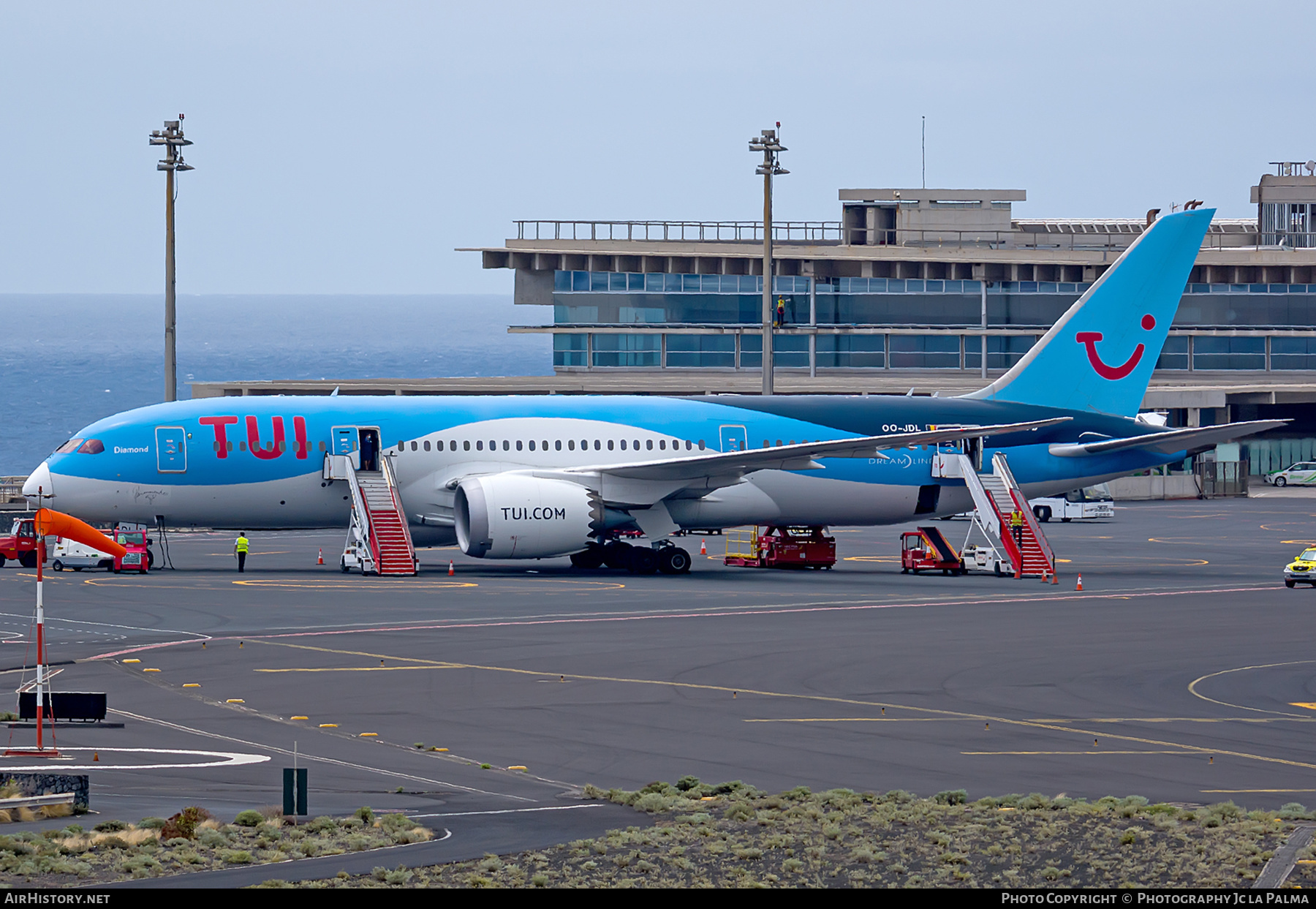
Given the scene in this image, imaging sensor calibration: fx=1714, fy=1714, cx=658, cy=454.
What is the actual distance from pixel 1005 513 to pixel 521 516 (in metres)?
14.5

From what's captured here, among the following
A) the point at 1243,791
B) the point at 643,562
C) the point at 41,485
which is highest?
the point at 41,485

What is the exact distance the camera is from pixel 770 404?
52469 millimetres

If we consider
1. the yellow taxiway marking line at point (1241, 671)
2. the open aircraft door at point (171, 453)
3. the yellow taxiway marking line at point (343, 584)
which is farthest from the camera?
the open aircraft door at point (171, 453)

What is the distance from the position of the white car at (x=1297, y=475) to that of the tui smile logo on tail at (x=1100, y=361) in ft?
171

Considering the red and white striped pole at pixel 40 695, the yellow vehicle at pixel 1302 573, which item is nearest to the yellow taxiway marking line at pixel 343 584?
the red and white striped pole at pixel 40 695

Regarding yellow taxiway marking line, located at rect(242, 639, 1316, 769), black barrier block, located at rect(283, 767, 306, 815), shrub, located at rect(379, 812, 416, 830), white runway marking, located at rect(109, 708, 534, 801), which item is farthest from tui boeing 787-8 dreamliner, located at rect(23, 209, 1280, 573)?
shrub, located at rect(379, 812, 416, 830)

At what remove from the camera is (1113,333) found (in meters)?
54.3

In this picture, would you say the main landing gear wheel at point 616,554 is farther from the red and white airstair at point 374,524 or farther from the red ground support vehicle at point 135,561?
the red ground support vehicle at point 135,561

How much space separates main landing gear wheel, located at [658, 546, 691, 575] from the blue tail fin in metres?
12.7

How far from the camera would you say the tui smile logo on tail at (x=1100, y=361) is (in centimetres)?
5419

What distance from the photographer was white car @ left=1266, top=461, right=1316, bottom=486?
332ft

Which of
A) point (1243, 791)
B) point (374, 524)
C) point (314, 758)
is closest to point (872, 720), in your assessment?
point (1243, 791)

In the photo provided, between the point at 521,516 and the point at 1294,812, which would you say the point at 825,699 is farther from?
the point at 521,516
